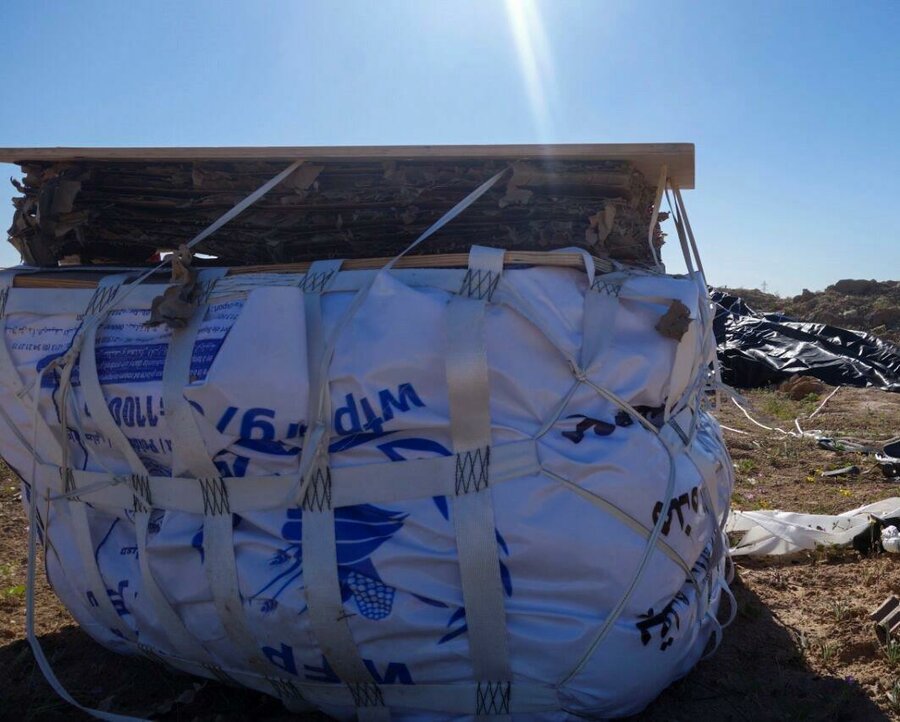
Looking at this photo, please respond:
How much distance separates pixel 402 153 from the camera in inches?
94.7

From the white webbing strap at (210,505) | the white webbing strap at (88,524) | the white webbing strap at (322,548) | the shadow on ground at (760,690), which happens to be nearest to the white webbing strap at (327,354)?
the white webbing strap at (322,548)

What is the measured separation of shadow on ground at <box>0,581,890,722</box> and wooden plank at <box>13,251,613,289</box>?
119 cm

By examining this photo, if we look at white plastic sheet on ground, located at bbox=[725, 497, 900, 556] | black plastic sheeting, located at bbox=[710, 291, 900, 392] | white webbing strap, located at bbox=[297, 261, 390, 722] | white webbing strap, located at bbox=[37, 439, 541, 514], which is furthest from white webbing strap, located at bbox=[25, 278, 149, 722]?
black plastic sheeting, located at bbox=[710, 291, 900, 392]

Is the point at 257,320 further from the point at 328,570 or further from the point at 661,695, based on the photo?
the point at 661,695

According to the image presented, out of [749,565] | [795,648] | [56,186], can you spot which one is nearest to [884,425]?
[749,565]

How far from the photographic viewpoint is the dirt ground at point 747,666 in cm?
233

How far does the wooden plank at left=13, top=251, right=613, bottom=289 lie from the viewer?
7.00ft

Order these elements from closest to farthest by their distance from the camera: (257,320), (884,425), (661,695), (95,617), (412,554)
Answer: (412,554), (257,320), (661,695), (95,617), (884,425)

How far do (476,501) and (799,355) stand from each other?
9771 millimetres

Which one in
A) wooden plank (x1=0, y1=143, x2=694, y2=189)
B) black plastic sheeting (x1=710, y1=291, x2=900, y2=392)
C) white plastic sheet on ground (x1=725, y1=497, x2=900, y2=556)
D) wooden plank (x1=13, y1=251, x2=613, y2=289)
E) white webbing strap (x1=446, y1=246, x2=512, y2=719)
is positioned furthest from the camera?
black plastic sheeting (x1=710, y1=291, x2=900, y2=392)

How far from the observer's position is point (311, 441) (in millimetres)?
2055

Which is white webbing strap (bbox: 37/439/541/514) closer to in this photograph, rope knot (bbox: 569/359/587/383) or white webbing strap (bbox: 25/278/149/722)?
rope knot (bbox: 569/359/587/383)

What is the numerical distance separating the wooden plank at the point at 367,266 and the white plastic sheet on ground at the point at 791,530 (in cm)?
178

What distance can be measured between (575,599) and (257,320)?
1041mm
